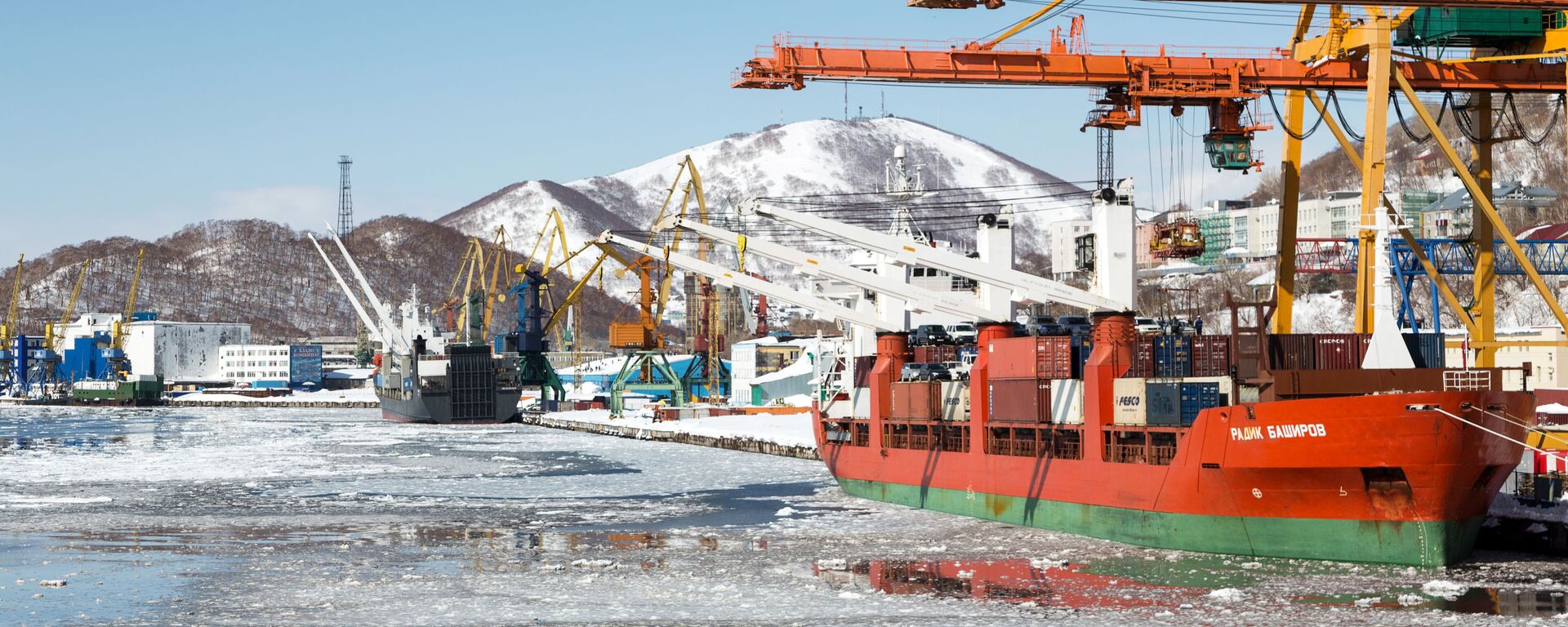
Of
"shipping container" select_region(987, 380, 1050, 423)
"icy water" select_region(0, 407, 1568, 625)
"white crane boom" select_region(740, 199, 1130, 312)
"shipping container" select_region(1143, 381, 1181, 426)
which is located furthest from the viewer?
"white crane boom" select_region(740, 199, 1130, 312)

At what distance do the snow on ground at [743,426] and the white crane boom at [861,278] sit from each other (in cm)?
2028

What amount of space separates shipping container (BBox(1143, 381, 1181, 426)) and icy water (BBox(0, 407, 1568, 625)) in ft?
9.93

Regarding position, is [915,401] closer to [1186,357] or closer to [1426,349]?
[1186,357]

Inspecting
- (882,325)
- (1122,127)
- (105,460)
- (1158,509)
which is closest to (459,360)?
(105,460)

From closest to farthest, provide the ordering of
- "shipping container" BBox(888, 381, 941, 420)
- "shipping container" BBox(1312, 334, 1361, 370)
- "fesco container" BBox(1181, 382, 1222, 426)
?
"fesco container" BBox(1181, 382, 1222, 426), "shipping container" BBox(1312, 334, 1361, 370), "shipping container" BBox(888, 381, 941, 420)

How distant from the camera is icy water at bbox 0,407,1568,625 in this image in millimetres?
28452

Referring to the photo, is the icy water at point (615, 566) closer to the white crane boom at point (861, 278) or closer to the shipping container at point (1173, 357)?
the shipping container at point (1173, 357)

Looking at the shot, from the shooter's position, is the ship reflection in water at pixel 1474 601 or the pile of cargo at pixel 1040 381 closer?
the ship reflection in water at pixel 1474 601

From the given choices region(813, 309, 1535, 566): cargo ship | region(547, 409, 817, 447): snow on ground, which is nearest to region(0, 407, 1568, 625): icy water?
region(813, 309, 1535, 566): cargo ship

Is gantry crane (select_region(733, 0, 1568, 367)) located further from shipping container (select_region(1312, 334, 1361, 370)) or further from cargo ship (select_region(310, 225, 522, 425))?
cargo ship (select_region(310, 225, 522, 425))

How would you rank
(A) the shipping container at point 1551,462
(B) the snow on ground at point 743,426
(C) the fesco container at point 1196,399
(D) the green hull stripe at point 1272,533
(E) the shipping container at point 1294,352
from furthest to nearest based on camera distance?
(B) the snow on ground at point 743,426 → (A) the shipping container at point 1551,462 → (E) the shipping container at point 1294,352 → (C) the fesco container at point 1196,399 → (D) the green hull stripe at point 1272,533

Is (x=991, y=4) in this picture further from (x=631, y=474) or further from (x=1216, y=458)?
(x=631, y=474)

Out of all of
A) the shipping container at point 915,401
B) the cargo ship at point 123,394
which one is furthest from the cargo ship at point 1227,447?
the cargo ship at point 123,394

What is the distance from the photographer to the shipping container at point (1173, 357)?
121 feet
